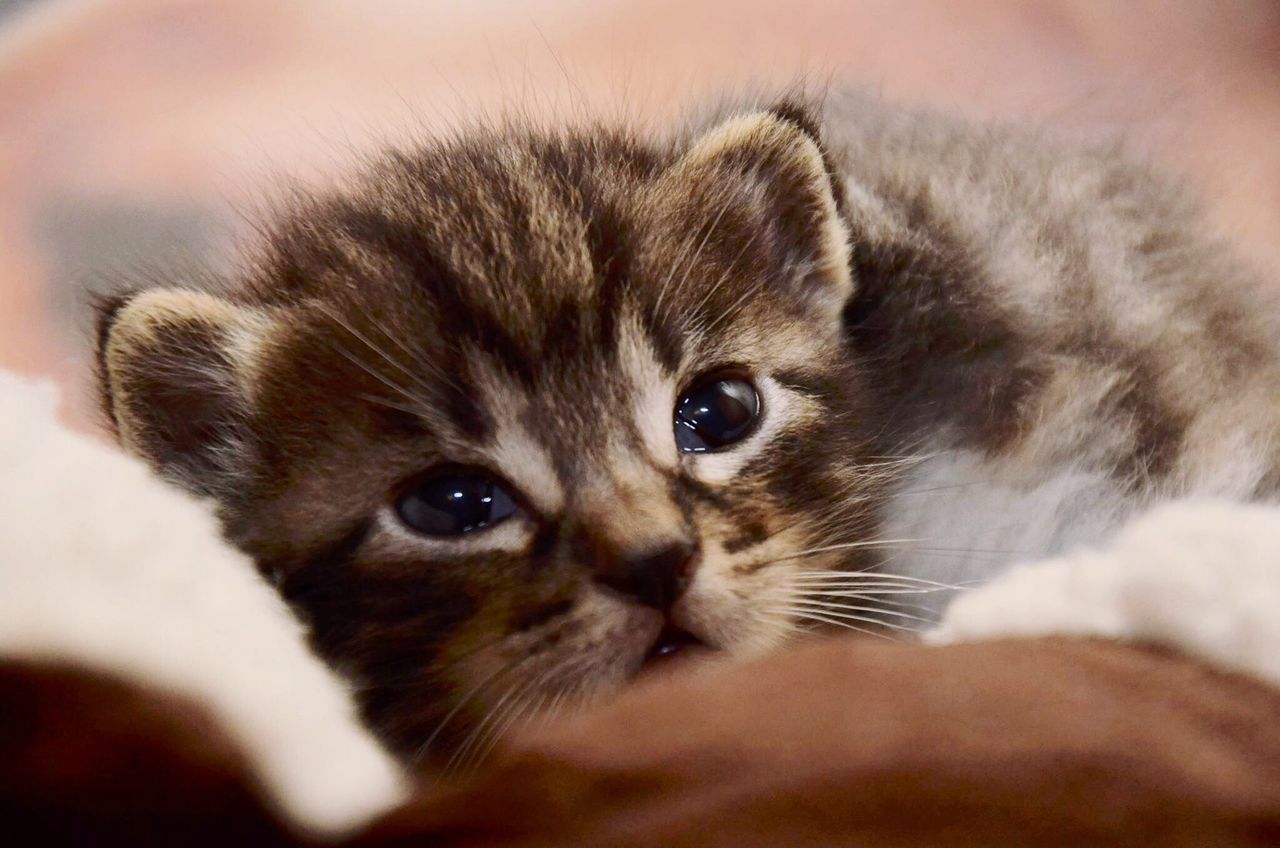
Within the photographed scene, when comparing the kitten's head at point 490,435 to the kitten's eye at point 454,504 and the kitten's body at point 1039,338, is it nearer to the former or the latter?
the kitten's eye at point 454,504

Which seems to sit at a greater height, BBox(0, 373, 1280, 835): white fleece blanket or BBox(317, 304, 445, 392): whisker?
BBox(317, 304, 445, 392): whisker

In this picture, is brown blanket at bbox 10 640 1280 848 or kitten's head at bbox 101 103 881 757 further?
kitten's head at bbox 101 103 881 757

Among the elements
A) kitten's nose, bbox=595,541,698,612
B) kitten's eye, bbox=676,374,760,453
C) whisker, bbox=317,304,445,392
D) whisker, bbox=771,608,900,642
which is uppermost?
kitten's eye, bbox=676,374,760,453

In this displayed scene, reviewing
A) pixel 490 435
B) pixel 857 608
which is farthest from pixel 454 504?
pixel 857 608

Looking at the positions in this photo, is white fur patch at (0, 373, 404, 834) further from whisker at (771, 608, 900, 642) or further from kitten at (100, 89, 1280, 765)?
whisker at (771, 608, 900, 642)

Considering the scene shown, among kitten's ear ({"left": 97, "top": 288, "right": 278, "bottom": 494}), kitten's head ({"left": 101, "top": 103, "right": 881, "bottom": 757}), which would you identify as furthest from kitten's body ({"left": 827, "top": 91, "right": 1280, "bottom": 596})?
kitten's ear ({"left": 97, "top": 288, "right": 278, "bottom": 494})

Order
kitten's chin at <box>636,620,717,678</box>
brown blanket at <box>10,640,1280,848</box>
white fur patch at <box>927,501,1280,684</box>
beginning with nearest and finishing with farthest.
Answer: brown blanket at <box>10,640,1280,848</box> → white fur patch at <box>927,501,1280,684</box> → kitten's chin at <box>636,620,717,678</box>

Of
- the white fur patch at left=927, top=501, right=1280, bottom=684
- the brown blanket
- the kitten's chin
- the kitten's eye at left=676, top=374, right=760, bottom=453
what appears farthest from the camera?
the kitten's eye at left=676, top=374, right=760, bottom=453

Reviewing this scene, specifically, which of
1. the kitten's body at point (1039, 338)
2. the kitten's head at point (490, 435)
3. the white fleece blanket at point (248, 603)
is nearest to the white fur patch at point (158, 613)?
the white fleece blanket at point (248, 603)
